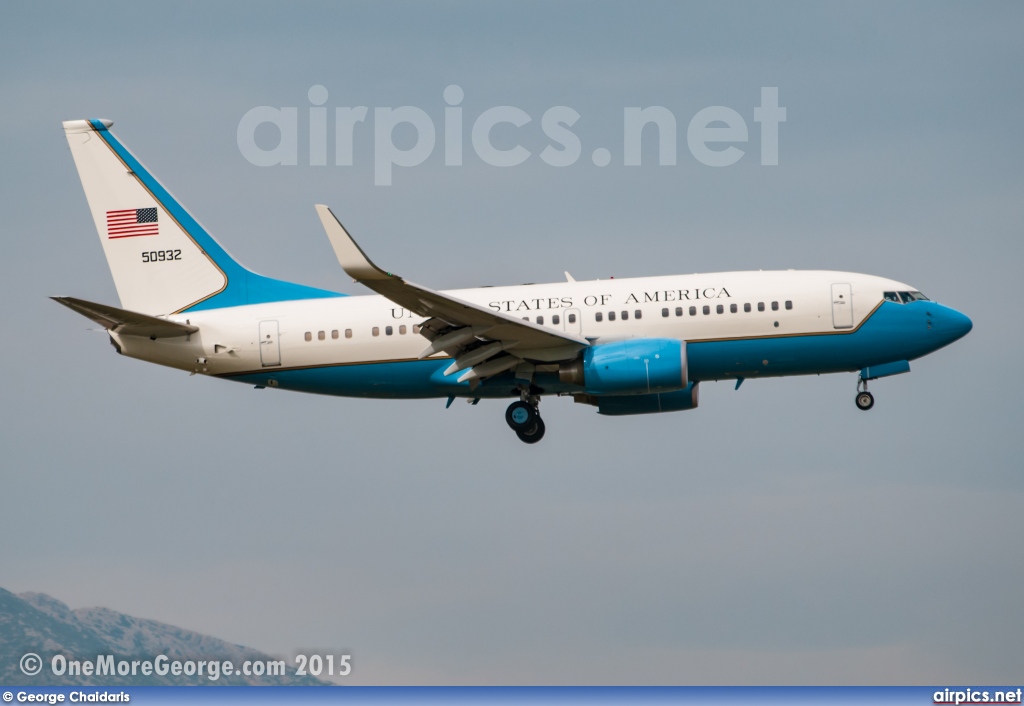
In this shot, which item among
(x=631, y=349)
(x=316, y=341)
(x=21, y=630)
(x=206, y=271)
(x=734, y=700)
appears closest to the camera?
(x=734, y=700)

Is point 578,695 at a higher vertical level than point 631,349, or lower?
lower

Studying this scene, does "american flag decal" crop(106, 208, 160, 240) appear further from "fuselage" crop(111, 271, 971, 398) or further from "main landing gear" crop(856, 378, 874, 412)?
"main landing gear" crop(856, 378, 874, 412)

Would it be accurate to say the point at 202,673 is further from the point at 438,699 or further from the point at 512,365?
the point at 512,365

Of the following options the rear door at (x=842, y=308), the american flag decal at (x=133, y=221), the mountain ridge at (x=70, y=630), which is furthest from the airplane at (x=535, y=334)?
the mountain ridge at (x=70, y=630)

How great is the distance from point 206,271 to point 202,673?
15481 mm

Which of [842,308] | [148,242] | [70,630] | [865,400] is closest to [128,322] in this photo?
[148,242]

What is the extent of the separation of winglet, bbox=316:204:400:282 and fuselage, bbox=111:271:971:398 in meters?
6.93

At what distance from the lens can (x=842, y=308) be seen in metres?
41.3

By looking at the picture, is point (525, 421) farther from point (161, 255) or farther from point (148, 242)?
point (148, 242)

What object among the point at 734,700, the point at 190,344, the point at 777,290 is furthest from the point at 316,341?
the point at 734,700

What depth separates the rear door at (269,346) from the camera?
43.4 m

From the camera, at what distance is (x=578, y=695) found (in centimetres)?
3325

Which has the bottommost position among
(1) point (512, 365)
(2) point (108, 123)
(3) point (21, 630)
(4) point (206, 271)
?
(3) point (21, 630)

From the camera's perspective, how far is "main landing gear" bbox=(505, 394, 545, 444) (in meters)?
43.6
